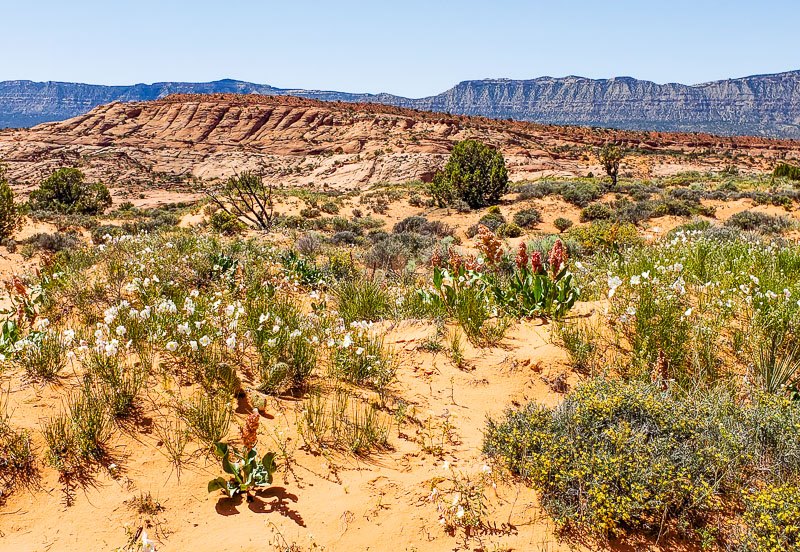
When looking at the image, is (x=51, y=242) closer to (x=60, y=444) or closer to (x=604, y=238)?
(x=60, y=444)

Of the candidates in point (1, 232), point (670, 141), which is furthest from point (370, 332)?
point (670, 141)

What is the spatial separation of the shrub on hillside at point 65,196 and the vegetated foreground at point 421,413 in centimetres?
2729

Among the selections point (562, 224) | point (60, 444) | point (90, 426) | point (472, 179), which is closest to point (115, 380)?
point (90, 426)

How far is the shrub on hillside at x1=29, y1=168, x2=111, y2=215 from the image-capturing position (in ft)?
96.4

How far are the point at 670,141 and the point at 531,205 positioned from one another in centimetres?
5890

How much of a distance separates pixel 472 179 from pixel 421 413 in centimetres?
2433

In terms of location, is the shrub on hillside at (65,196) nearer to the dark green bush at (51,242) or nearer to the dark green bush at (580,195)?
the dark green bush at (51,242)

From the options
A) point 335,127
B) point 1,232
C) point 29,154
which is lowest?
Result: point 1,232

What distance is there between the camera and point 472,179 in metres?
27.2

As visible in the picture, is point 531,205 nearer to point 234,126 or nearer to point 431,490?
point 431,490

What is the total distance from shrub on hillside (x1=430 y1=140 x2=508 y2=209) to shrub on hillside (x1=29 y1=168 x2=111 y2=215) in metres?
21.9

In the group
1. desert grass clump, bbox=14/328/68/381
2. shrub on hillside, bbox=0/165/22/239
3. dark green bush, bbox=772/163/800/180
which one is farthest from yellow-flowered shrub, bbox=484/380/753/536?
dark green bush, bbox=772/163/800/180

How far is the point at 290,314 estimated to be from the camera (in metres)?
5.33

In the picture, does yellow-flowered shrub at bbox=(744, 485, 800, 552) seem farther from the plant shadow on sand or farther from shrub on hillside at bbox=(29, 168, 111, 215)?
shrub on hillside at bbox=(29, 168, 111, 215)
